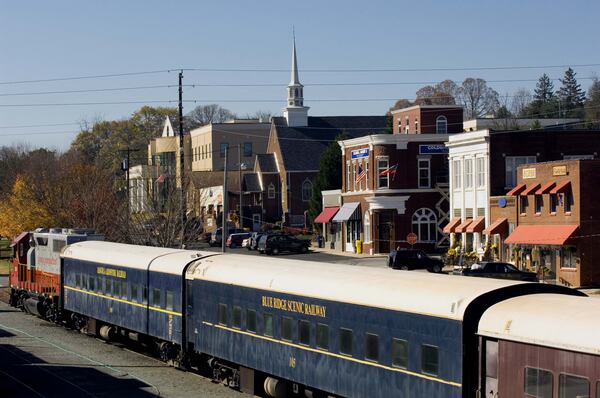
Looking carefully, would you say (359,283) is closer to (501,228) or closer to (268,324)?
(268,324)

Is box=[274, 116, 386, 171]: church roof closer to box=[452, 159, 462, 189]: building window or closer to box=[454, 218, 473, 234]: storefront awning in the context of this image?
box=[452, 159, 462, 189]: building window

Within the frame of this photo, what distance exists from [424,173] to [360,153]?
5.25 metres

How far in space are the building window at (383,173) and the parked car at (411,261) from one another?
14.4 meters

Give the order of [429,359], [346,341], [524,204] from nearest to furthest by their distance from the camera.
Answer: [429,359] → [346,341] → [524,204]

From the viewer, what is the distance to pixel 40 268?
39938 millimetres

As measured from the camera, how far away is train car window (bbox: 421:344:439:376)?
15.2 meters

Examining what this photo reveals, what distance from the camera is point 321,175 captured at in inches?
3622

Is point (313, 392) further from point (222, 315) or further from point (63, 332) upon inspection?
point (63, 332)

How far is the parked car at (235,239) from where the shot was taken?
84312 millimetres

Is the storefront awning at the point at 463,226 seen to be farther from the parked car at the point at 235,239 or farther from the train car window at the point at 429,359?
the train car window at the point at 429,359

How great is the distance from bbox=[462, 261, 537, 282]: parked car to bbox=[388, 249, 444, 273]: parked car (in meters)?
10.00

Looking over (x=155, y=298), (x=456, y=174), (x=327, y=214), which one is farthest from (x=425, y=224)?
(x=155, y=298)

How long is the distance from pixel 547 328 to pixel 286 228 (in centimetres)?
8329

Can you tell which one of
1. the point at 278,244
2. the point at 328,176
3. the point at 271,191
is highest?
the point at 328,176
